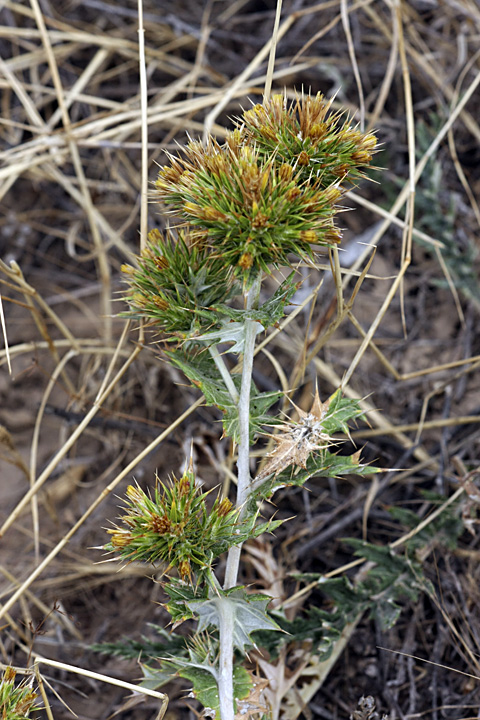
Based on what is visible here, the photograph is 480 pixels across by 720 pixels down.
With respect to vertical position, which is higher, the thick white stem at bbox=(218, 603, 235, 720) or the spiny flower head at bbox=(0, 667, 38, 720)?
the thick white stem at bbox=(218, 603, 235, 720)

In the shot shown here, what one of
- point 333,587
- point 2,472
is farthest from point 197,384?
point 2,472

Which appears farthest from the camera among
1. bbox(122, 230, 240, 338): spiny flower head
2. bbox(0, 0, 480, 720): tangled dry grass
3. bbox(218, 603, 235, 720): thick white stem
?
bbox(0, 0, 480, 720): tangled dry grass

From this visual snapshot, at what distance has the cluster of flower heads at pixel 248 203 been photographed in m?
1.49

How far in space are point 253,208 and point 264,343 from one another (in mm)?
785

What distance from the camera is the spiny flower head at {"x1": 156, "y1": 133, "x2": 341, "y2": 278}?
4.83 ft

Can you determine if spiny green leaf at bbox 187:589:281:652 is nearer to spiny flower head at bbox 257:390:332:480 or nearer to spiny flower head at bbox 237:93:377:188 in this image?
spiny flower head at bbox 257:390:332:480

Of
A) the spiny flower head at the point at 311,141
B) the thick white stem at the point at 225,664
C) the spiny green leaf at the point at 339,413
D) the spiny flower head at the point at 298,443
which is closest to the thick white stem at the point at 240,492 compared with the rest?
the thick white stem at the point at 225,664

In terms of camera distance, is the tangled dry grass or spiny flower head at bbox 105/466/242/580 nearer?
spiny flower head at bbox 105/466/242/580

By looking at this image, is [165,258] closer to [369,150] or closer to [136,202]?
[369,150]

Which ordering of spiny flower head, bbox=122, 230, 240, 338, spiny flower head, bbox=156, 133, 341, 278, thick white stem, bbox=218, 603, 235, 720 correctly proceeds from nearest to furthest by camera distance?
spiny flower head, bbox=156, 133, 341, 278
thick white stem, bbox=218, 603, 235, 720
spiny flower head, bbox=122, 230, 240, 338

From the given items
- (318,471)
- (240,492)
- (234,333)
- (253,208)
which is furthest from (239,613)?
(253,208)

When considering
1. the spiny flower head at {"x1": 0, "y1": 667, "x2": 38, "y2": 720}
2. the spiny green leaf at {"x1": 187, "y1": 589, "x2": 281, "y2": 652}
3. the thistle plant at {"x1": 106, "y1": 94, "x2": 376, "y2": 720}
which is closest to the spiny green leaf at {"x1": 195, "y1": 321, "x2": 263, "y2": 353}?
the thistle plant at {"x1": 106, "y1": 94, "x2": 376, "y2": 720}

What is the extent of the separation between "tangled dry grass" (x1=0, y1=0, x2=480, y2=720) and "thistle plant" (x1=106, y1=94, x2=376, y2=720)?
0.44m

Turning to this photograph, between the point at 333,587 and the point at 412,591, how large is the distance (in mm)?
277
